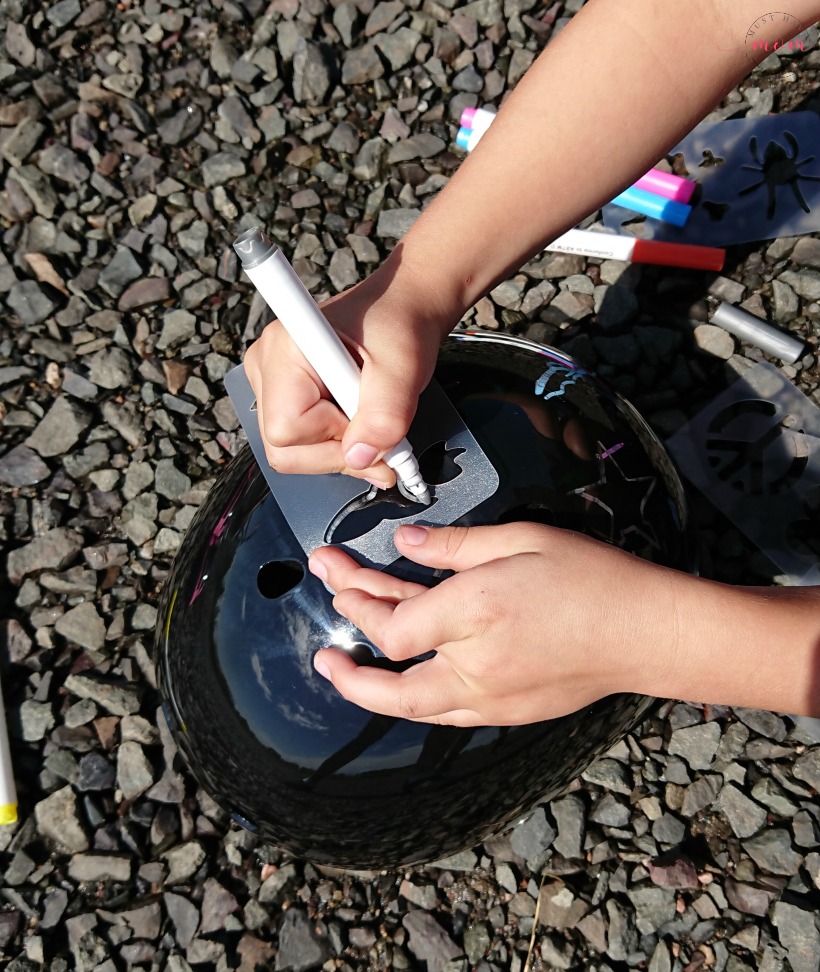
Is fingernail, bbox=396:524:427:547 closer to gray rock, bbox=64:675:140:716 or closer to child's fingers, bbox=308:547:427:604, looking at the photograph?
child's fingers, bbox=308:547:427:604

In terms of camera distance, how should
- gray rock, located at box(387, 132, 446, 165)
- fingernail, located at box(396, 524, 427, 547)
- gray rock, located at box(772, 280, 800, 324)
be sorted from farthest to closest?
1. gray rock, located at box(387, 132, 446, 165)
2. gray rock, located at box(772, 280, 800, 324)
3. fingernail, located at box(396, 524, 427, 547)

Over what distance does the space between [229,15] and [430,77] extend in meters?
0.69

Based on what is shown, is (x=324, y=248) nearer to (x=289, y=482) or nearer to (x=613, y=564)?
(x=289, y=482)

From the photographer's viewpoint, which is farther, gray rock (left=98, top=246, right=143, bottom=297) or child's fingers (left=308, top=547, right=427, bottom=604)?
gray rock (left=98, top=246, right=143, bottom=297)

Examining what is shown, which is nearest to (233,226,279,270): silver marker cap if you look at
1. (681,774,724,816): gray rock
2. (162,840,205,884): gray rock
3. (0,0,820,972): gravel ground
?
(0,0,820,972): gravel ground

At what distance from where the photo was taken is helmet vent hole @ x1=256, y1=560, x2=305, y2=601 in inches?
62.7

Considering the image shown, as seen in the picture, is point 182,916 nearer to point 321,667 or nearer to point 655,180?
point 321,667

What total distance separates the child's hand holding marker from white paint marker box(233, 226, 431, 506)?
4cm

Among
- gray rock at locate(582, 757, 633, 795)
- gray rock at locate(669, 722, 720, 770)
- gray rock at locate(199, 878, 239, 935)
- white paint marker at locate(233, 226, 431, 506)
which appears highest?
white paint marker at locate(233, 226, 431, 506)

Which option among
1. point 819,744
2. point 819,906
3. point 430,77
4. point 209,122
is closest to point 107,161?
point 209,122

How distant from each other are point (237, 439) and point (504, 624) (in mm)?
1294

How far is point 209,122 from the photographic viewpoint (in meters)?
2.81

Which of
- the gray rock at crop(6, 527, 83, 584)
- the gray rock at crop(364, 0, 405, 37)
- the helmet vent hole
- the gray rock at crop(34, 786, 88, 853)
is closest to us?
the helmet vent hole

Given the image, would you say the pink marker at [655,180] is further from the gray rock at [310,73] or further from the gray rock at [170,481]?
the gray rock at [170,481]
